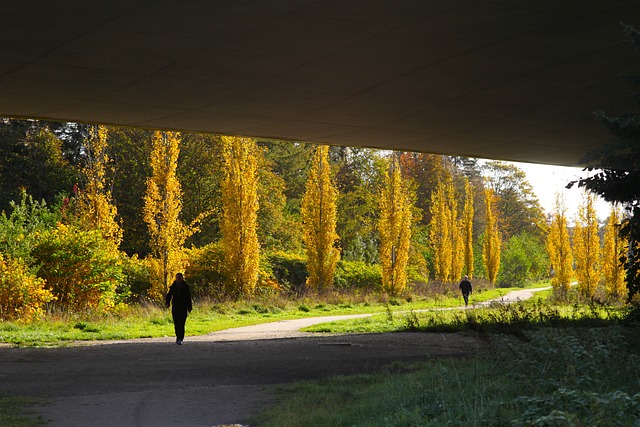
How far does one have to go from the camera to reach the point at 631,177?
1070 cm

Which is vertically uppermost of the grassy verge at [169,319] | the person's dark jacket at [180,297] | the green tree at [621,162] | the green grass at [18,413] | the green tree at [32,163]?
the green tree at [32,163]

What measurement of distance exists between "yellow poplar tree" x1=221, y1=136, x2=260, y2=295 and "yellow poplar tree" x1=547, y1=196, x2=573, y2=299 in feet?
58.2

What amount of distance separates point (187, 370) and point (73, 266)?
37.2 ft

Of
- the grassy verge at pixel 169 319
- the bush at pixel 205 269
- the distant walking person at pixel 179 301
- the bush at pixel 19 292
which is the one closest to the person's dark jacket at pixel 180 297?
the distant walking person at pixel 179 301

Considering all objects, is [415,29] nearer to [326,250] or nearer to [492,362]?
[492,362]

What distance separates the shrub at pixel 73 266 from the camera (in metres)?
23.0

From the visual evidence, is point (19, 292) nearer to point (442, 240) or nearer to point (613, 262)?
point (613, 262)

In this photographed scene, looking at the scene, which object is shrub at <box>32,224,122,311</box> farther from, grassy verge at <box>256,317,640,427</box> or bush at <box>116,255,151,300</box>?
grassy verge at <box>256,317,640,427</box>

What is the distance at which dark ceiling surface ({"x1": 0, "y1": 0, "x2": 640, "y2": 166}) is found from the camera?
10.2 metres

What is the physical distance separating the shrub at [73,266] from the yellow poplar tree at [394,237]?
52.6 feet

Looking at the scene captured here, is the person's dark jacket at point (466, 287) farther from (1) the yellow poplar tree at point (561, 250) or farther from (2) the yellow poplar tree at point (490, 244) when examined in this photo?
(2) the yellow poplar tree at point (490, 244)

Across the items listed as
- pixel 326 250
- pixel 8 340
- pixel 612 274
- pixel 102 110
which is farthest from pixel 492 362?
pixel 612 274

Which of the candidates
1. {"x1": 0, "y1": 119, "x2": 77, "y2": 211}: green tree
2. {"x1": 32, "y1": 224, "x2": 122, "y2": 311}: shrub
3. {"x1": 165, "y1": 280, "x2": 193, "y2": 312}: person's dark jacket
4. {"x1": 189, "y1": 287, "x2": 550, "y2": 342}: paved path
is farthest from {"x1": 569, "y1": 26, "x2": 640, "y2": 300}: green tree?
{"x1": 0, "y1": 119, "x2": 77, "y2": 211}: green tree

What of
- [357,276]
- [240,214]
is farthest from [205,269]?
[357,276]
